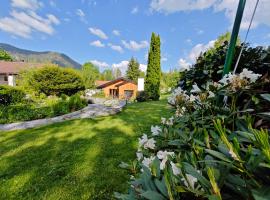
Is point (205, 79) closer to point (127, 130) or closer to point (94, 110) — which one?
point (127, 130)

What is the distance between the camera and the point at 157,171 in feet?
2.43

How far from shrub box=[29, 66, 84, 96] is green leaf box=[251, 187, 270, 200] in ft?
62.6

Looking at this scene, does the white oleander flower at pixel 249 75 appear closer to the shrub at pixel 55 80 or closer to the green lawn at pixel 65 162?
the green lawn at pixel 65 162

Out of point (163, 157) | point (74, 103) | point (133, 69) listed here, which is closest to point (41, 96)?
point (74, 103)

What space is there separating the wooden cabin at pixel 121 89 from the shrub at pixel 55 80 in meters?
6.94

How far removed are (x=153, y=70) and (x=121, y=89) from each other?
6392mm

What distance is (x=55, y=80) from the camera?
59.9 feet

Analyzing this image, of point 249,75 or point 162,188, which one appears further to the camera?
point 249,75

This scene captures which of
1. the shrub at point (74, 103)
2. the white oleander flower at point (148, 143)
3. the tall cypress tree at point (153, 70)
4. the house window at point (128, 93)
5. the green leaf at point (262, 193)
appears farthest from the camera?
the house window at point (128, 93)

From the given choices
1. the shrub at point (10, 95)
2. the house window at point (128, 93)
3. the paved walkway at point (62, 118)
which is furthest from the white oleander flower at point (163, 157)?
the house window at point (128, 93)

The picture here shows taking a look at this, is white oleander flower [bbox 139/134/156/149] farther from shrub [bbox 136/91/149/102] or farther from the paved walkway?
shrub [bbox 136/91/149/102]

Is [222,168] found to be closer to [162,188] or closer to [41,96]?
[162,188]

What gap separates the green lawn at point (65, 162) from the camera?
2.80 metres

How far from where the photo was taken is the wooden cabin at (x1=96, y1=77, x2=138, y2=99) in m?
26.1
